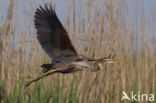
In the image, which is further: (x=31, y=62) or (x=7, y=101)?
(x=31, y=62)

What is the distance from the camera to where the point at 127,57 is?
7.55 feet

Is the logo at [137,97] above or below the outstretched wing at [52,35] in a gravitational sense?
below

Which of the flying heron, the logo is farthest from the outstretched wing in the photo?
the logo

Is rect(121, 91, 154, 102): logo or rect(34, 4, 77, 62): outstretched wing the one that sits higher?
rect(34, 4, 77, 62): outstretched wing

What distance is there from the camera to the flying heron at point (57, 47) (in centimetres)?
148

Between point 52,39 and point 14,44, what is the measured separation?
30.2 inches

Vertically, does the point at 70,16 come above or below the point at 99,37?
above

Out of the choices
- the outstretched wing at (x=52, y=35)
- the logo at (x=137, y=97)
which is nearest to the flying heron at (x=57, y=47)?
the outstretched wing at (x=52, y=35)

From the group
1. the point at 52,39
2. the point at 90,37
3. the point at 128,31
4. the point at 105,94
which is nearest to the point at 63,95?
the point at 105,94

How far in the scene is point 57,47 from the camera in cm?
156

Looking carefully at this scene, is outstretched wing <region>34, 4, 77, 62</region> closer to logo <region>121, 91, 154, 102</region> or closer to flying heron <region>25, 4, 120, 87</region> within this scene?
flying heron <region>25, 4, 120, 87</region>

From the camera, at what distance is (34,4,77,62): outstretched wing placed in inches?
59.4

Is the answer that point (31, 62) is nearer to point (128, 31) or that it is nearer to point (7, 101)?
point (7, 101)

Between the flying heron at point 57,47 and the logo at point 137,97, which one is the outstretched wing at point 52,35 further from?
the logo at point 137,97
